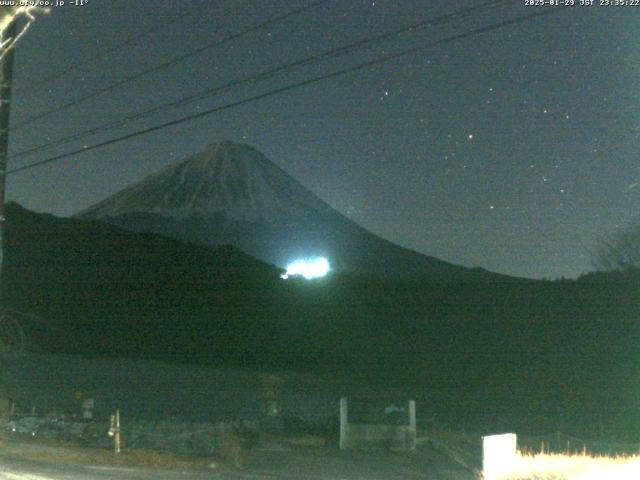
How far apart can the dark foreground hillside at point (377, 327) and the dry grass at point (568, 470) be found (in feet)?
67.3

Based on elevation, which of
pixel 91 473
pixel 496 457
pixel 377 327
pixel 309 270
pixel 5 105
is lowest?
pixel 91 473

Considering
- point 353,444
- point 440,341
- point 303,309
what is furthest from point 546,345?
point 353,444

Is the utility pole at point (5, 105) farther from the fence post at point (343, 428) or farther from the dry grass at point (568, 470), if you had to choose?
the fence post at point (343, 428)

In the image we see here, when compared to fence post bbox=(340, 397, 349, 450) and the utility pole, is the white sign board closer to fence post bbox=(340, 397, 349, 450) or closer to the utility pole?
the utility pole

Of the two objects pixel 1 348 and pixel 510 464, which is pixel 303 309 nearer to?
pixel 1 348

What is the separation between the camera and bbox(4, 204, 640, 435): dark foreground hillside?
130 ft

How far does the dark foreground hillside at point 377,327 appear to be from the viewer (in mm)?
39750

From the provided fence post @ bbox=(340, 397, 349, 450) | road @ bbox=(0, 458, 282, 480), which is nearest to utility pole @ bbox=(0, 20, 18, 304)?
road @ bbox=(0, 458, 282, 480)

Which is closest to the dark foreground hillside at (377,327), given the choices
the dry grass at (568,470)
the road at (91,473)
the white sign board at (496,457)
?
the dry grass at (568,470)

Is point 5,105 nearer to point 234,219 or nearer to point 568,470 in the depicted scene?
point 568,470

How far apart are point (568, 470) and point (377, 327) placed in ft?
114

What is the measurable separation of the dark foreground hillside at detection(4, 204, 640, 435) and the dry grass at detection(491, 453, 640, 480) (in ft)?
67.3

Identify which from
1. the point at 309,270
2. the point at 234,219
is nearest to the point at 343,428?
the point at 309,270

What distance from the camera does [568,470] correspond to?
12773 mm
